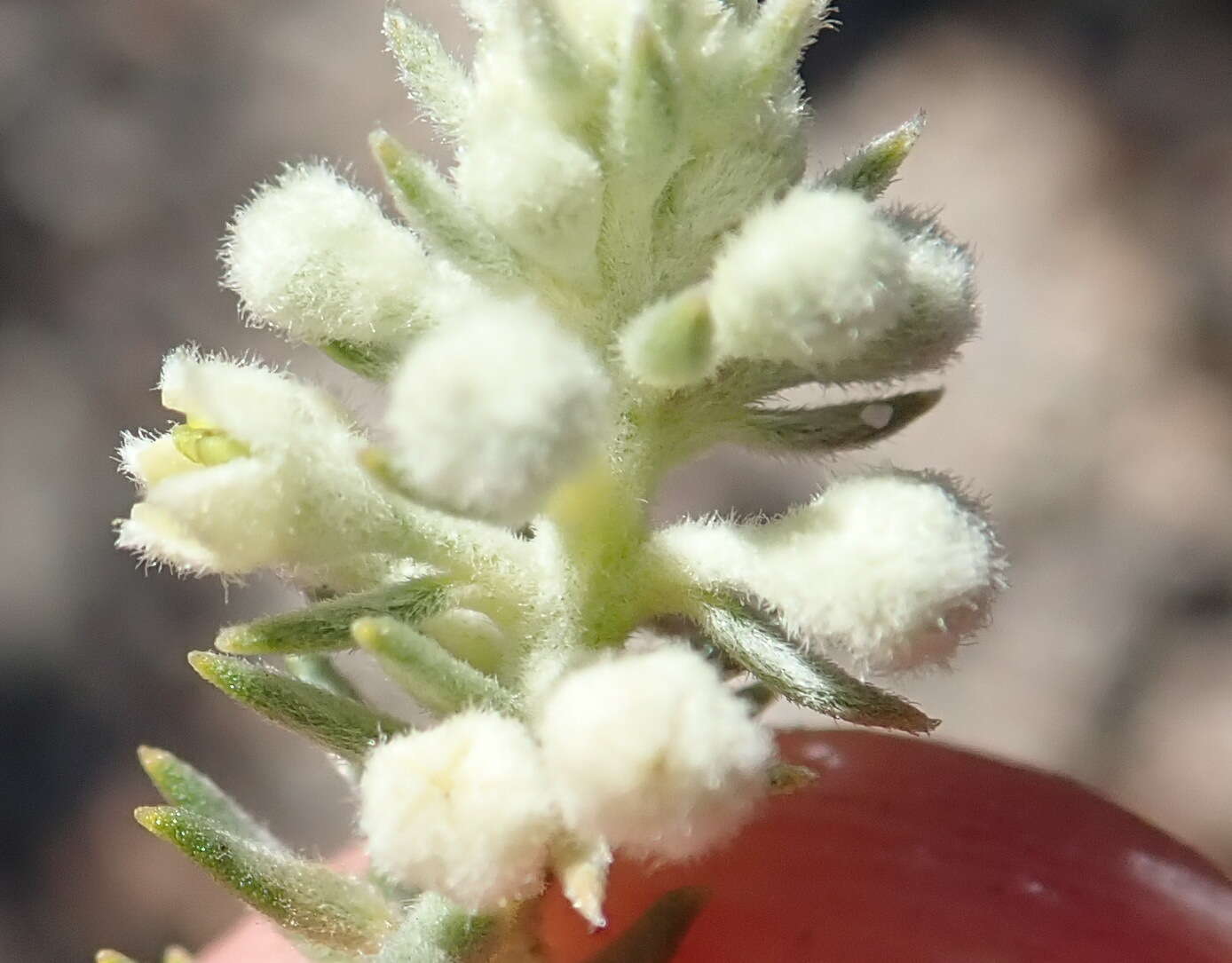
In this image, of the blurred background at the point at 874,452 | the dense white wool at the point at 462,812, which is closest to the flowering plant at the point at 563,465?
the dense white wool at the point at 462,812

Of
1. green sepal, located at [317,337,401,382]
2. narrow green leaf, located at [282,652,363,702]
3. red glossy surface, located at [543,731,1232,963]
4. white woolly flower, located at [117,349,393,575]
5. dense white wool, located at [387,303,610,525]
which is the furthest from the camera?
red glossy surface, located at [543,731,1232,963]

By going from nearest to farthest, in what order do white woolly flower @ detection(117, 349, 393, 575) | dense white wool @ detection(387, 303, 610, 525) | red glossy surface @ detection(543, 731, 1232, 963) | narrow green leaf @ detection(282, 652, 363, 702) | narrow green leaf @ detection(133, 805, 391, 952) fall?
dense white wool @ detection(387, 303, 610, 525), white woolly flower @ detection(117, 349, 393, 575), narrow green leaf @ detection(133, 805, 391, 952), narrow green leaf @ detection(282, 652, 363, 702), red glossy surface @ detection(543, 731, 1232, 963)

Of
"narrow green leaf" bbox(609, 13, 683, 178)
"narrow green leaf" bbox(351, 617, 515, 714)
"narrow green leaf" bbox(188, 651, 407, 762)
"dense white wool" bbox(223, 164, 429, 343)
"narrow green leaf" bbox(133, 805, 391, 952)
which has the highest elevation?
"narrow green leaf" bbox(609, 13, 683, 178)

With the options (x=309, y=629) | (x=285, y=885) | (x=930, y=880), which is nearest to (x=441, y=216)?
(x=309, y=629)

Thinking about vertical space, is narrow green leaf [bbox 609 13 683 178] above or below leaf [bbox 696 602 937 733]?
above

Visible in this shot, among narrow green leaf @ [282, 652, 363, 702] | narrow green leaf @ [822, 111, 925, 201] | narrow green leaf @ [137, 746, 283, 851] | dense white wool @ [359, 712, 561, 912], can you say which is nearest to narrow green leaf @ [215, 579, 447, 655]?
dense white wool @ [359, 712, 561, 912]

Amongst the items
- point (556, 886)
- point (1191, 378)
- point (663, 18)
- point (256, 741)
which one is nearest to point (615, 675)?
point (556, 886)

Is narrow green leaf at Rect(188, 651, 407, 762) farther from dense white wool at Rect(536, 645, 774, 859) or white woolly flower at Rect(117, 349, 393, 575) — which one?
dense white wool at Rect(536, 645, 774, 859)

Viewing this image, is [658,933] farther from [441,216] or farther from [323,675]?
[441,216]
